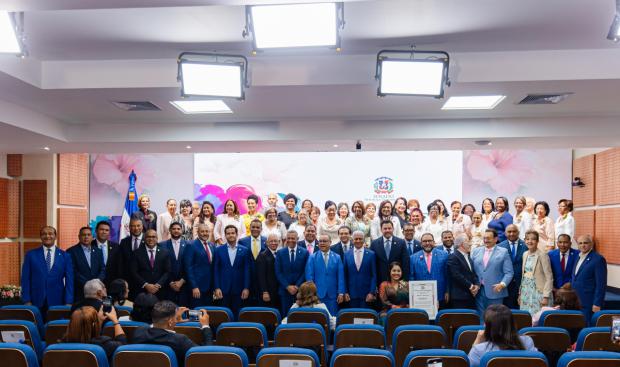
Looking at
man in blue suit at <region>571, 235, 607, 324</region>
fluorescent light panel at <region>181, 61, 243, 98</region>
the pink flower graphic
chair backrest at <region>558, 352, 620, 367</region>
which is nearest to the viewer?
chair backrest at <region>558, 352, 620, 367</region>

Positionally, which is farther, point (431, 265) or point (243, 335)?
point (431, 265)

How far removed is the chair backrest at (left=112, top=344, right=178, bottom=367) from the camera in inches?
136

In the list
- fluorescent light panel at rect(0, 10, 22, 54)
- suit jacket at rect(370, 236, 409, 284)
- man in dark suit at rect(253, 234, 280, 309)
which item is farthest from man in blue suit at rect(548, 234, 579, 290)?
fluorescent light panel at rect(0, 10, 22, 54)

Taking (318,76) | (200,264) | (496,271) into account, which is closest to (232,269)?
(200,264)

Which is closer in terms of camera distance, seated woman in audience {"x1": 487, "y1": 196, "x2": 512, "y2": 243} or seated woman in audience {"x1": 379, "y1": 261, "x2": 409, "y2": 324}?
seated woman in audience {"x1": 379, "y1": 261, "x2": 409, "y2": 324}

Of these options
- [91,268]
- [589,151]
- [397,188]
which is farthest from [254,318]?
[589,151]

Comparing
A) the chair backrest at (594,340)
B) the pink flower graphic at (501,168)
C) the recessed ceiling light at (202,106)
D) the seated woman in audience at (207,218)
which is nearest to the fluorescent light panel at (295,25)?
the chair backrest at (594,340)

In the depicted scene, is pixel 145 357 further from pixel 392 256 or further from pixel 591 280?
pixel 591 280

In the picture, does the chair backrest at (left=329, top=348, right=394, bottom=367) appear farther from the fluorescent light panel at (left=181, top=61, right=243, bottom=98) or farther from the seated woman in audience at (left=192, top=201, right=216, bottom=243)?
the seated woman in audience at (left=192, top=201, right=216, bottom=243)

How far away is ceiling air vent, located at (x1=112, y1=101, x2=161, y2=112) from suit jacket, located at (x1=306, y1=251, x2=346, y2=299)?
267cm

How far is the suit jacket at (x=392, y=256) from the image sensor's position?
7.71 metres

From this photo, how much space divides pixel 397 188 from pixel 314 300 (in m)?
7.71

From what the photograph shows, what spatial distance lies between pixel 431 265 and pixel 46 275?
15.3ft

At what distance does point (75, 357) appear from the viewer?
3.46 meters
